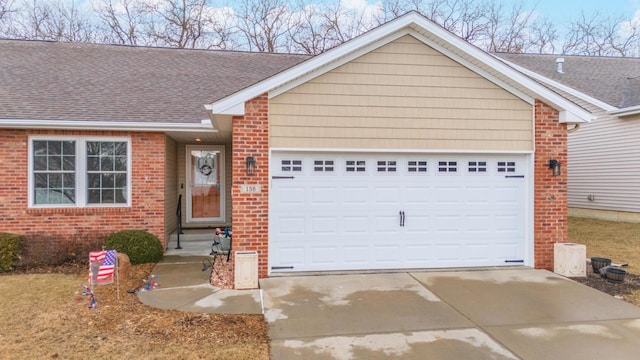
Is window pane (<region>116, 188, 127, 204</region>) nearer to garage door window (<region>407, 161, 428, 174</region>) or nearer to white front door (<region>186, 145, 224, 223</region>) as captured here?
white front door (<region>186, 145, 224, 223</region>)

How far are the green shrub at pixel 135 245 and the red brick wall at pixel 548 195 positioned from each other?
743cm

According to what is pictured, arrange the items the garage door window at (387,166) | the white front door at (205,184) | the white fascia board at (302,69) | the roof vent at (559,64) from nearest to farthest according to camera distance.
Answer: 1. the white fascia board at (302,69)
2. the garage door window at (387,166)
3. the white front door at (205,184)
4. the roof vent at (559,64)

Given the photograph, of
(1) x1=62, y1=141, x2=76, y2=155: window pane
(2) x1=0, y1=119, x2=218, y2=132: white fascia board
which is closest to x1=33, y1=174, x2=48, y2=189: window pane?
(1) x1=62, y1=141, x2=76, y2=155: window pane

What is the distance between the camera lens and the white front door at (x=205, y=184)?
11.6 metres

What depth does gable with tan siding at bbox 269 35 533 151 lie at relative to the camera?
7.04 meters

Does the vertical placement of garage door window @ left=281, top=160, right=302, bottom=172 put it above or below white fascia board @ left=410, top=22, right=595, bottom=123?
below

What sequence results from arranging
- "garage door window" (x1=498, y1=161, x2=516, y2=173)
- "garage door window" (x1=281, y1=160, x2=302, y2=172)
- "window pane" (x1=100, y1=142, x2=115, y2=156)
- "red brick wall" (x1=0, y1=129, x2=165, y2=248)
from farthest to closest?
1. "window pane" (x1=100, y1=142, x2=115, y2=156)
2. "red brick wall" (x1=0, y1=129, x2=165, y2=248)
3. "garage door window" (x1=498, y1=161, x2=516, y2=173)
4. "garage door window" (x1=281, y1=160, x2=302, y2=172)

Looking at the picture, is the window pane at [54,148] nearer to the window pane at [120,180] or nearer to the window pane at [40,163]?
the window pane at [40,163]

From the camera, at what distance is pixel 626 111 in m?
12.8

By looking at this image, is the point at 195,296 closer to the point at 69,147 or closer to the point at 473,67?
the point at 69,147

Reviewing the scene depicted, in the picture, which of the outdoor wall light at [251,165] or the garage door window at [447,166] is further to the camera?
the garage door window at [447,166]

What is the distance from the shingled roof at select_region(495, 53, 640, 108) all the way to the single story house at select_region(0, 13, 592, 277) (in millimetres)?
8713

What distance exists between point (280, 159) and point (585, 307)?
504cm

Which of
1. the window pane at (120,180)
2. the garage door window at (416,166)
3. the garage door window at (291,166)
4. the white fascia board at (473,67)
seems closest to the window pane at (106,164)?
the window pane at (120,180)
